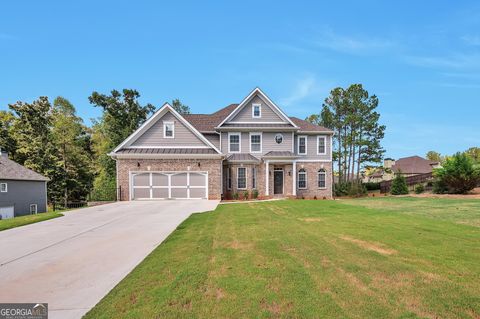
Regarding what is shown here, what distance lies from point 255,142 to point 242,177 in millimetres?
3222

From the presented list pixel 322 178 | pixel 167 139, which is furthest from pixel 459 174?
pixel 167 139

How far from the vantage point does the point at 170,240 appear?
6.89m

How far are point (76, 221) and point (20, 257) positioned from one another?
5.23m

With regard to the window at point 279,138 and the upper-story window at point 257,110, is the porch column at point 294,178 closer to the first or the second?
the window at point 279,138

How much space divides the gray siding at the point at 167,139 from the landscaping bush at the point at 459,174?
1868 centimetres

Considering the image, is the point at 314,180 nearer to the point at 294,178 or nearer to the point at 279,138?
the point at 294,178

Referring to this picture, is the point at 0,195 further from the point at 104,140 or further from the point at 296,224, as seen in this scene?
the point at 296,224

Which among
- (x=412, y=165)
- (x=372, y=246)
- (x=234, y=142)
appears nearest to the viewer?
(x=372, y=246)

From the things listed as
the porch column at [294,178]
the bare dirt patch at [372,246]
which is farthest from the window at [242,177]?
the bare dirt patch at [372,246]

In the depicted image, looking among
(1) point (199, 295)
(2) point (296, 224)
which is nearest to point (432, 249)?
(2) point (296, 224)

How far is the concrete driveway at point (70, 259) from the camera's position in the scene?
3.80m

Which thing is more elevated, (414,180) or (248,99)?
(248,99)

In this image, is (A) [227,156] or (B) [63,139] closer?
(A) [227,156]

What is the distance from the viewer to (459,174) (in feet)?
66.0
